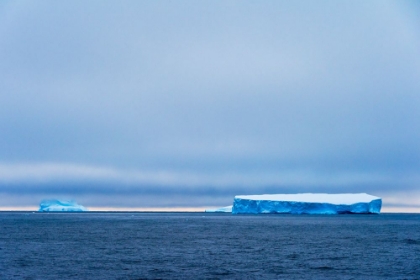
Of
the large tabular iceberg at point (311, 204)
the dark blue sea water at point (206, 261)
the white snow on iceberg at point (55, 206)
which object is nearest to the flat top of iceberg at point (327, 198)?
the large tabular iceberg at point (311, 204)

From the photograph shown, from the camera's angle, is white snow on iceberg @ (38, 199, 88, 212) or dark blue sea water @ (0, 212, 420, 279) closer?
dark blue sea water @ (0, 212, 420, 279)

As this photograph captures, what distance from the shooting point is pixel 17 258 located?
27578 millimetres

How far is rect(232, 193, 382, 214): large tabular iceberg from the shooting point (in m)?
96.4

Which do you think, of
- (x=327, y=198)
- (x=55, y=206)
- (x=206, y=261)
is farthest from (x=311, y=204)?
(x=55, y=206)

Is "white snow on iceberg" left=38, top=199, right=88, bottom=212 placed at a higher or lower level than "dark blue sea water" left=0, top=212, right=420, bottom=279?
higher

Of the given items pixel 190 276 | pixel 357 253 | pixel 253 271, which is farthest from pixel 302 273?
pixel 357 253

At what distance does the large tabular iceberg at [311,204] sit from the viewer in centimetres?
9638

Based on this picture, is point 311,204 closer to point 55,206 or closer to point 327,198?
point 327,198

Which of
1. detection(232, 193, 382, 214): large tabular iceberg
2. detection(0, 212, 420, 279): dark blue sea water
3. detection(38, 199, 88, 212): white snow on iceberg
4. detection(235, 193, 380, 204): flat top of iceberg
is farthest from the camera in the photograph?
detection(38, 199, 88, 212): white snow on iceberg

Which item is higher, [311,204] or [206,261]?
[311,204]

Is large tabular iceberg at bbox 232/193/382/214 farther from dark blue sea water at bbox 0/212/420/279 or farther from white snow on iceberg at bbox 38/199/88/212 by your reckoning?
white snow on iceberg at bbox 38/199/88/212

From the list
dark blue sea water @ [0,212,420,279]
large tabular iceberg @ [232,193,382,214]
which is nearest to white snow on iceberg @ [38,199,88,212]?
large tabular iceberg @ [232,193,382,214]

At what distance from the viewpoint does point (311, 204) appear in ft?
319

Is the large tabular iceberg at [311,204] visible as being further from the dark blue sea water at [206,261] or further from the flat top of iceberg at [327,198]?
the dark blue sea water at [206,261]
